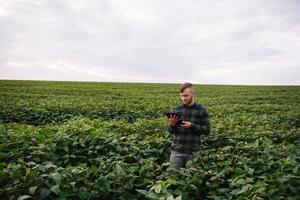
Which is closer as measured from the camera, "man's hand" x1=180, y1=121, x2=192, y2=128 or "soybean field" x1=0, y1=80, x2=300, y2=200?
"soybean field" x1=0, y1=80, x2=300, y2=200

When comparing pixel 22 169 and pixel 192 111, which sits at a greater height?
pixel 192 111

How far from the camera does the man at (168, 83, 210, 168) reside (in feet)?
15.4

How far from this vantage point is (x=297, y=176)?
134 inches

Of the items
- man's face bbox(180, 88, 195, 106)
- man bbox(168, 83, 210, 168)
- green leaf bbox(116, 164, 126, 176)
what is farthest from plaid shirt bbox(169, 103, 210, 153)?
green leaf bbox(116, 164, 126, 176)

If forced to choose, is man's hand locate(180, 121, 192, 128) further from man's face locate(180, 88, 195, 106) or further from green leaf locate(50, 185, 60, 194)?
green leaf locate(50, 185, 60, 194)

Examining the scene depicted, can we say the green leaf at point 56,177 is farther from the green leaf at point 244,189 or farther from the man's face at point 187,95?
the man's face at point 187,95

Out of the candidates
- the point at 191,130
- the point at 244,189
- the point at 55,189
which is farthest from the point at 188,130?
the point at 55,189

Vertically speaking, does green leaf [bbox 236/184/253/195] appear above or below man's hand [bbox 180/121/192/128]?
below

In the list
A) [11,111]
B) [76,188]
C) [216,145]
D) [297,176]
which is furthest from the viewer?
[11,111]

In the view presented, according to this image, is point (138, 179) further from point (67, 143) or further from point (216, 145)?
point (216, 145)

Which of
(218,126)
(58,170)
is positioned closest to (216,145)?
(218,126)

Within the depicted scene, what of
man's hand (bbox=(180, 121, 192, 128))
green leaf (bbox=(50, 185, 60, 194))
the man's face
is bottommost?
green leaf (bbox=(50, 185, 60, 194))

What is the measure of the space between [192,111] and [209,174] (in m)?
1.15

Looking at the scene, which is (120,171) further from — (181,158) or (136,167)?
(181,158)
